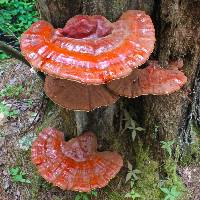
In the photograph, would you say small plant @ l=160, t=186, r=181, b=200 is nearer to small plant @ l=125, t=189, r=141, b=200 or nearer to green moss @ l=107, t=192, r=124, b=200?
small plant @ l=125, t=189, r=141, b=200

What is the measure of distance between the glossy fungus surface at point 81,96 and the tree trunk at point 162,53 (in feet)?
1.92

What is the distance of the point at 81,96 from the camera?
322 centimetres

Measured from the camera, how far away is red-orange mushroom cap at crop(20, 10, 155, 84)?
2.60m

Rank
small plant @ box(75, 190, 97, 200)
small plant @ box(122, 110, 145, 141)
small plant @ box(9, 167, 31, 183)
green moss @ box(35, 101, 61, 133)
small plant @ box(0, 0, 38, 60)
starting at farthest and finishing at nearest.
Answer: small plant @ box(0, 0, 38, 60) < green moss @ box(35, 101, 61, 133) < small plant @ box(9, 167, 31, 183) < small plant @ box(75, 190, 97, 200) < small plant @ box(122, 110, 145, 141)

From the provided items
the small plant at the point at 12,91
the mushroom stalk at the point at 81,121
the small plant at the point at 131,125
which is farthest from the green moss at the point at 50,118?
the small plant at the point at 131,125

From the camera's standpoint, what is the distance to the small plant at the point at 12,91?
18.0 ft

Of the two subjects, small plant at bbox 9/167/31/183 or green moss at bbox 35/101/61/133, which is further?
green moss at bbox 35/101/61/133

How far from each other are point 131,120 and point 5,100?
87.6 inches

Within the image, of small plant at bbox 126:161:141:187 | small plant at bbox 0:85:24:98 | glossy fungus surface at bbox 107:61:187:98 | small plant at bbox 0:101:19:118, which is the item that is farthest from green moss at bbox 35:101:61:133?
glossy fungus surface at bbox 107:61:187:98

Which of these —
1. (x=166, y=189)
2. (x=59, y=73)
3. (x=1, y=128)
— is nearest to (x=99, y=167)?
(x=166, y=189)

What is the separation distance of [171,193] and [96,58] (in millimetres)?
2277

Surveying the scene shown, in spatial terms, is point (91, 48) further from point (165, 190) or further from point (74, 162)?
point (165, 190)

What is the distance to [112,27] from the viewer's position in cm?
300

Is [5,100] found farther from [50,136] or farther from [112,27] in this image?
[112,27]
